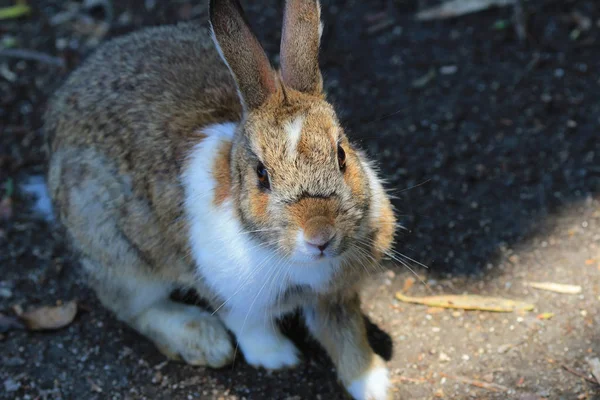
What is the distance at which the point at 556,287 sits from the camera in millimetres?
4281

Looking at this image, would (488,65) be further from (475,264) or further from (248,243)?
(248,243)

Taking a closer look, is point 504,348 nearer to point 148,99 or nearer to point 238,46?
point 238,46

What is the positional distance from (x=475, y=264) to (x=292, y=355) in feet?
3.76

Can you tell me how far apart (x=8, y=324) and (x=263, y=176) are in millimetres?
1916

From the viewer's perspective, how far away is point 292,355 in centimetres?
412

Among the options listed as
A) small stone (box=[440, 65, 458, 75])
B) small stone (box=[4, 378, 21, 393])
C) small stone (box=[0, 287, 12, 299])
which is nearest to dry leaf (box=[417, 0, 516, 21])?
small stone (box=[440, 65, 458, 75])

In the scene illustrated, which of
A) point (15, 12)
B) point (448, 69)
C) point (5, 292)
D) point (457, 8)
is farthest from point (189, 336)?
point (15, 12)

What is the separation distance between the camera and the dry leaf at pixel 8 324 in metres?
4.38

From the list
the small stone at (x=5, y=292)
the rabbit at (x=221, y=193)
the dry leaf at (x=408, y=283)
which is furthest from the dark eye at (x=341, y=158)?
the small stone at (x=5, y=292)

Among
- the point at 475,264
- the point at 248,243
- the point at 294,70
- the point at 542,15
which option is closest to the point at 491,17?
the point at 542,15

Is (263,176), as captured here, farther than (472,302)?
No

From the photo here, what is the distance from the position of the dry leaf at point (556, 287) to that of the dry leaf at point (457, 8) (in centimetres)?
249

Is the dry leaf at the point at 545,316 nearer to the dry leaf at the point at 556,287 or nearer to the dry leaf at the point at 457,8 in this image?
the dry leaf at the point at 556,287

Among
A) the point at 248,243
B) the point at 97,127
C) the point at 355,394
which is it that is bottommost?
the point at 355,394
